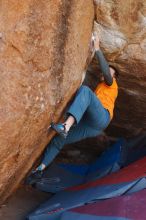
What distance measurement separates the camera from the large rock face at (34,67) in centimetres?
328

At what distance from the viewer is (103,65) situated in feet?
13.8

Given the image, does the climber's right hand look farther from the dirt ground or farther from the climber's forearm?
the climber's forearm

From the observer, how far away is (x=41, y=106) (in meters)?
3.75

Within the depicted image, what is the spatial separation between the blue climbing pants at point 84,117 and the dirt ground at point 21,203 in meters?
0.54

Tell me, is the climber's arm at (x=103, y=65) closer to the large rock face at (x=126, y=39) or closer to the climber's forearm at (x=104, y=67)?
the climber's forearm at (x=104, y=67)

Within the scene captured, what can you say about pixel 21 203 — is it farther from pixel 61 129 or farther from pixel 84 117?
pixel 61 129

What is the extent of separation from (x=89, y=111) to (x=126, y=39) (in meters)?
0.75

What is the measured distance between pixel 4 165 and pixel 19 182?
31.0 inches

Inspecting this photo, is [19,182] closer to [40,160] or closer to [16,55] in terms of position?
[40,160]

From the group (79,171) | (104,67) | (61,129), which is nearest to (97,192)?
(61,129)

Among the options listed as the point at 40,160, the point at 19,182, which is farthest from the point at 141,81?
the point at 19,182

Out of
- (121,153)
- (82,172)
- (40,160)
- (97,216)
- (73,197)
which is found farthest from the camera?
(82,172)

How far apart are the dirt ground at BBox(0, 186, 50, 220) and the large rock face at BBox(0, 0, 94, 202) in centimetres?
23

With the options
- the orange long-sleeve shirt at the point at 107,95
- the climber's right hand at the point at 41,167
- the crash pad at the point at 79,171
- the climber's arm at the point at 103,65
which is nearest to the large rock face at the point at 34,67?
the climber's arm at the point at 103,65
